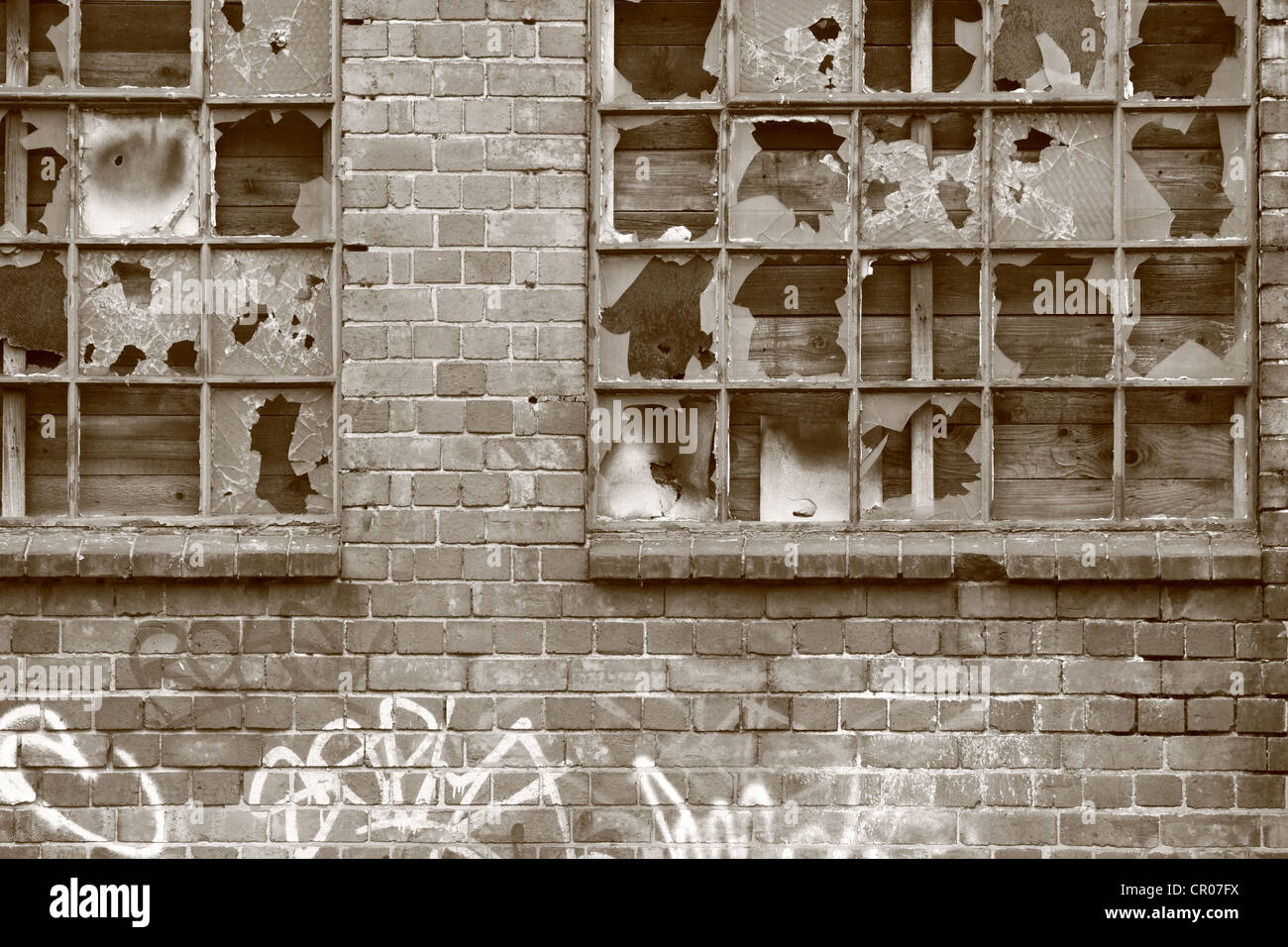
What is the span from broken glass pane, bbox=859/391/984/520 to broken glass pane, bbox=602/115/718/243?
824mm

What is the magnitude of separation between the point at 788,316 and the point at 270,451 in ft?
5.72

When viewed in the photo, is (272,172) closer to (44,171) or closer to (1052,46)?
(44,171)

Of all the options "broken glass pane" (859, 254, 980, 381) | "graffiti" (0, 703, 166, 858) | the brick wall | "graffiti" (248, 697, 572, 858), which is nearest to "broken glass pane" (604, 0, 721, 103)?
the brick wall

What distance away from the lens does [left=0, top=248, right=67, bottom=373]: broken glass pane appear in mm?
3896

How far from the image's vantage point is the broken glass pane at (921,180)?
3910mm

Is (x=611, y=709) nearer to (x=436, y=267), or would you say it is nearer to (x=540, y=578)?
(x=540, y=578)

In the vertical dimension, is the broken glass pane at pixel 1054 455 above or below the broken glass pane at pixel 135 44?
below

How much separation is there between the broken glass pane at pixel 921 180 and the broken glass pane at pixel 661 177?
518 millimetres

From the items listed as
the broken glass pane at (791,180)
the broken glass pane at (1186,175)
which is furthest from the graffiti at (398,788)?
the broken glass pane at (1186,175)

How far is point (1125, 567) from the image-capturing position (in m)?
3.76

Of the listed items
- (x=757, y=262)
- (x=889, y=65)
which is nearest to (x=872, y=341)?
(x=757, y=262)

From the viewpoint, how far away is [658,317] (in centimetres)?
392

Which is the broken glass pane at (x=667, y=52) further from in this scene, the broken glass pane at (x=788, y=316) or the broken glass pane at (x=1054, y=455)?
the broken glass pane at (x=1054, y=455)

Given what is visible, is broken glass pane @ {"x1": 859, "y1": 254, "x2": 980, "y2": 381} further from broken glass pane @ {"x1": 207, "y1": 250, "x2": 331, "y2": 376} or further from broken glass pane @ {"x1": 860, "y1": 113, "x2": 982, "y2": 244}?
broken glass pane @ {"x1": 207, "y1": 250, "x2": 331, "y2": 376}
